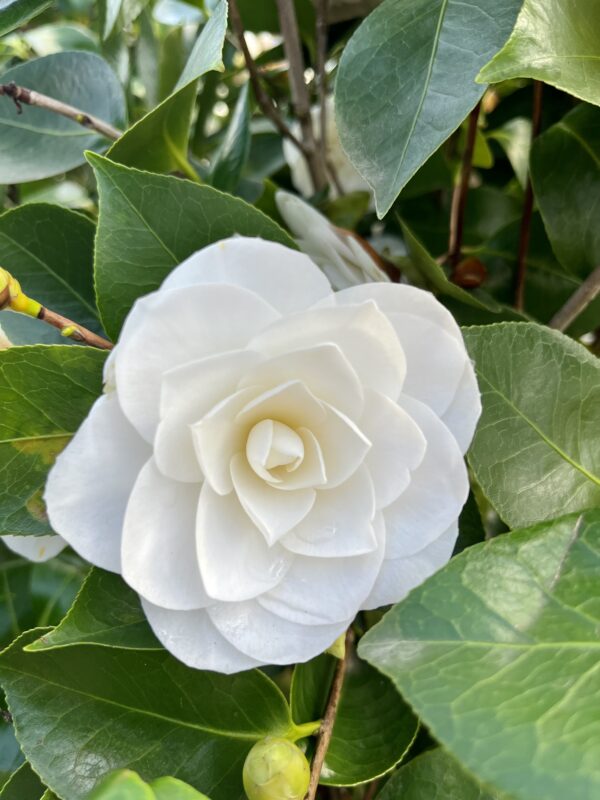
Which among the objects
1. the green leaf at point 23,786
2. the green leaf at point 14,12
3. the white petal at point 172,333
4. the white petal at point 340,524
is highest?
the green leaf at point 14,12

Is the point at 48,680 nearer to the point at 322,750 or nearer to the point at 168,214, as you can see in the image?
the point at 322,750

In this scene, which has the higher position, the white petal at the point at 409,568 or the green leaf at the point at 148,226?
the green leaf at the point at 148,226

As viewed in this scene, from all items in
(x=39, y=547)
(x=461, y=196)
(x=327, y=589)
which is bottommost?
(x=39, y=547)

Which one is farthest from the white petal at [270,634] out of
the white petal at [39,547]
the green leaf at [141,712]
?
the white petal at [39,547]

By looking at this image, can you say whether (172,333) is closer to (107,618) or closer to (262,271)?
Answer: (262,271)

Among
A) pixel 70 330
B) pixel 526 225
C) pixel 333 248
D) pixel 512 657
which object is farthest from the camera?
pixel 526 225

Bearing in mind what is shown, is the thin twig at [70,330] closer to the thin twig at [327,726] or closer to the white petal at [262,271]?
the white petal at [262,271]

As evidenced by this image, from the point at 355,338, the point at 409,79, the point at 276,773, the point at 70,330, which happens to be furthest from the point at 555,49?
the point at 276,773
